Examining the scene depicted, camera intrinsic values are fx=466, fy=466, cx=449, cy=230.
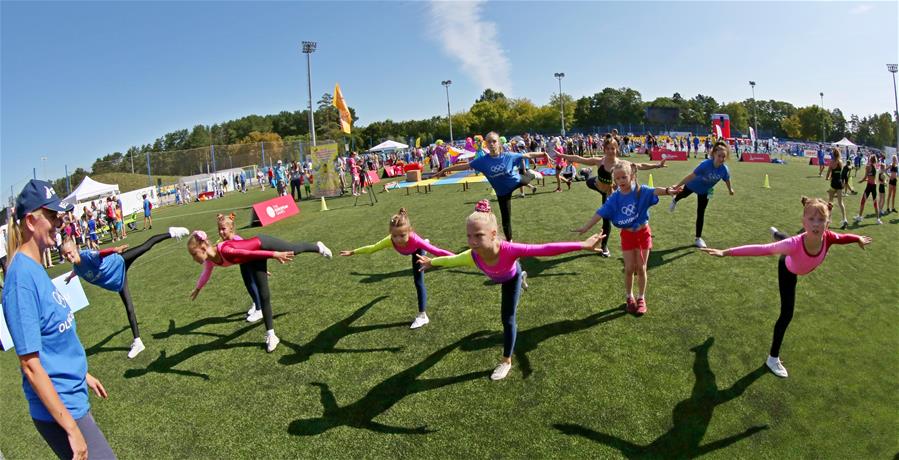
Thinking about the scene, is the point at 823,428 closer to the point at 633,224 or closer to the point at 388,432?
the point at 633,224

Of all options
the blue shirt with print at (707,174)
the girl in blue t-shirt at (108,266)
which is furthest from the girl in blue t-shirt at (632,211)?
the girl in blue t-shirt at (108,266)

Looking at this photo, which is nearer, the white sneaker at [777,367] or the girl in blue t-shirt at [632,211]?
the white sneaker at [777,367]

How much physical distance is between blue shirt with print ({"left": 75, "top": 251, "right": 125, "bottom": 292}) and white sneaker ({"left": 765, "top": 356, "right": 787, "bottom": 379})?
9.05 metres

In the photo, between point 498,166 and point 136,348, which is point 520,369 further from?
point 136,348

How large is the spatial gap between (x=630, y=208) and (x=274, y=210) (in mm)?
15916

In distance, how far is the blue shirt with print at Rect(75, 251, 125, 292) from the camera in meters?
6.61

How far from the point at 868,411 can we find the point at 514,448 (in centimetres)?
395

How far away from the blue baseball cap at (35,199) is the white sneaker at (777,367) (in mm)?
7250

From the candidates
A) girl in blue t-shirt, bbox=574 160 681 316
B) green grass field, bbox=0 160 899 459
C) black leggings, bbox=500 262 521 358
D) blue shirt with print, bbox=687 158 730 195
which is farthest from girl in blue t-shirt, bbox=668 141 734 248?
black leggings, bbox=500 262 521 358

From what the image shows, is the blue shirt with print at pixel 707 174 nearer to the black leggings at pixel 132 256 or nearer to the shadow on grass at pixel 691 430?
the shadow on grass at pixel 691 430

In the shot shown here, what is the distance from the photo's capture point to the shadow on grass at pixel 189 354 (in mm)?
7027

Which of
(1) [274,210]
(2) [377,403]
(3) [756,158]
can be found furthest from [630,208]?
(3) [756,158]

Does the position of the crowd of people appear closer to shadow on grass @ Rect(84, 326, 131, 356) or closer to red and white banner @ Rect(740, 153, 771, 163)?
shadow on grass @ Rect(84, 326, 131, 356)

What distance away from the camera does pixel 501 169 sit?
8859 millimetres
